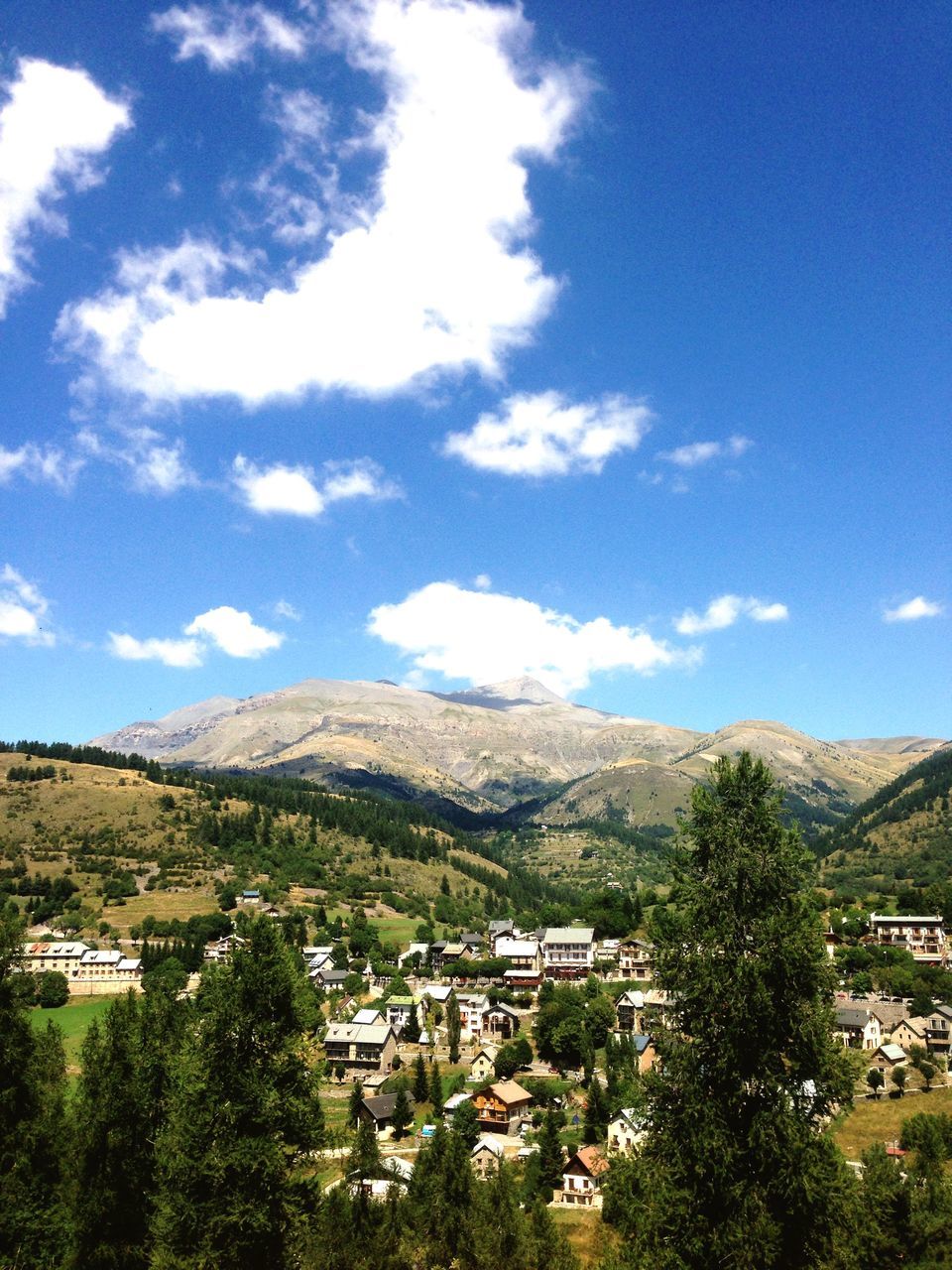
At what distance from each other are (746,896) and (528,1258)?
29526 millimetres

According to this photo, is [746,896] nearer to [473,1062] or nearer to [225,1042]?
[225,1042]

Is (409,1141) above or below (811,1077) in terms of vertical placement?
below

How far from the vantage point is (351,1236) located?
35.0 meters

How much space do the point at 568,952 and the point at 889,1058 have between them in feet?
189

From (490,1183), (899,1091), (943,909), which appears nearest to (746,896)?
(490,1183)

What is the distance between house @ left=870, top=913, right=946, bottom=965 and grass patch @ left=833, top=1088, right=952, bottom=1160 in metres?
50.1

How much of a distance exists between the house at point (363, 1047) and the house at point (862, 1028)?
5346cm

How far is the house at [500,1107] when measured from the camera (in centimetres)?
7819

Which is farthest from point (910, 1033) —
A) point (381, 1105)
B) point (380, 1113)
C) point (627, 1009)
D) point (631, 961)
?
point (380, 1113)

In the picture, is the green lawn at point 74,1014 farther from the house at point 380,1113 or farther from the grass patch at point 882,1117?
the grass patch at point 882,1117

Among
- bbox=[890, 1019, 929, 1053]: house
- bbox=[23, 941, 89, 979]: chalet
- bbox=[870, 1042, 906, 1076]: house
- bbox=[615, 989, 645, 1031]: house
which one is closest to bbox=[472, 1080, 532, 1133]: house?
bbox=[615, 989, 645, 1031]: house

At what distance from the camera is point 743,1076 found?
1388 centimetres

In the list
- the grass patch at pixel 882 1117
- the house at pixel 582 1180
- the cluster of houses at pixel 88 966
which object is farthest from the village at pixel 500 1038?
the grass patch at pixel 882 1117

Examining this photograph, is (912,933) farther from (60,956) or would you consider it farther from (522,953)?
(60,956)
